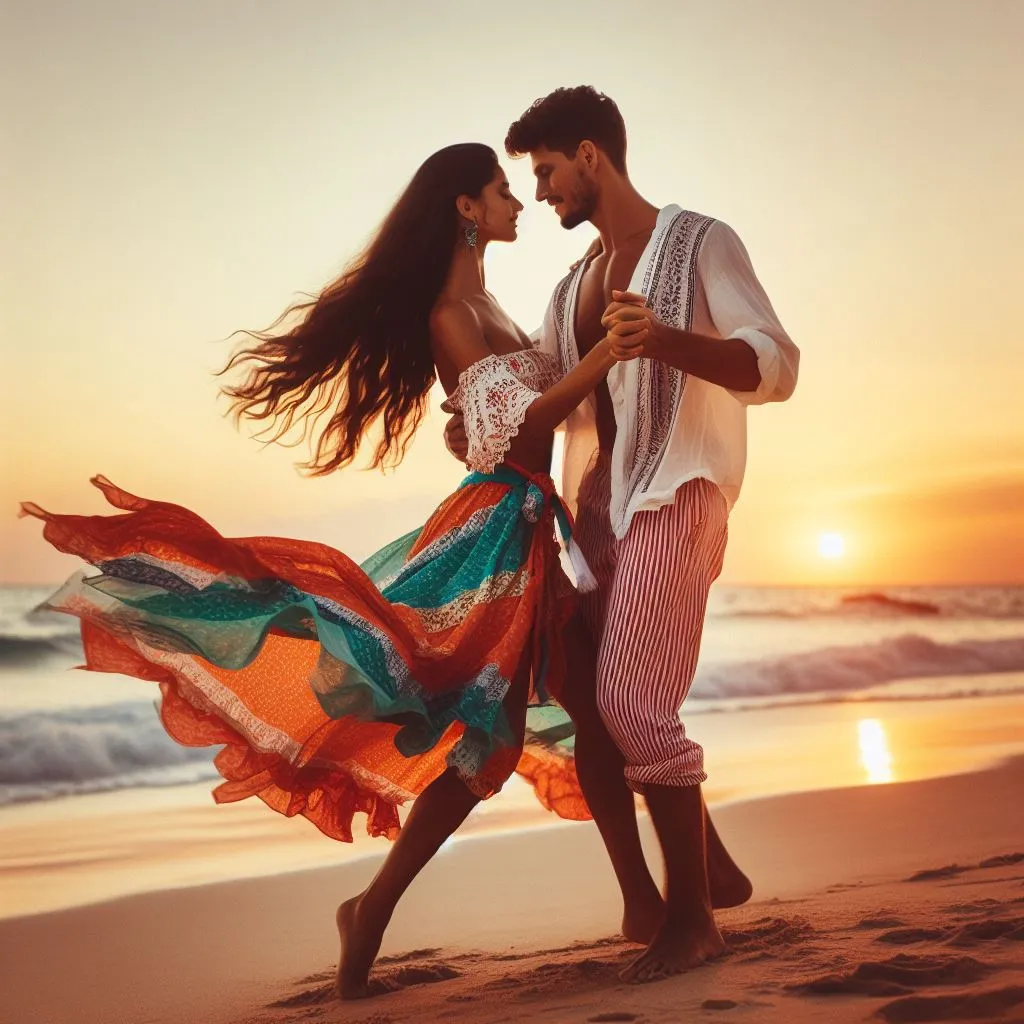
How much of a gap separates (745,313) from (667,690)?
29.5 inches

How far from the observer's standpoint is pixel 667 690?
2617 millimetres

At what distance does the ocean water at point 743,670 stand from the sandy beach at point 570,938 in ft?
7.32

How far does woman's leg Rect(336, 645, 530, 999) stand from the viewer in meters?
2.61

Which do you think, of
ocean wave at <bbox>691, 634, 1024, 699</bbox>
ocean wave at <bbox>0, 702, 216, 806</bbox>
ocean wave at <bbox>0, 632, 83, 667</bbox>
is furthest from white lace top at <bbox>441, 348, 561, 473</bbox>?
ocean wave at <bbox>0, 632, 83, 667</bbox>

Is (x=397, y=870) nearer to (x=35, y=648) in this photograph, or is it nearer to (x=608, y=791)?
(x=608, y=791)

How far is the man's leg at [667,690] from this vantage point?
8.44 feet

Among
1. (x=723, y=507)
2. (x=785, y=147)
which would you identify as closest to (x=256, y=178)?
(x=785, y=147)

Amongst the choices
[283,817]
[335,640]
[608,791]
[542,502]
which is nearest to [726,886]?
[608,791]

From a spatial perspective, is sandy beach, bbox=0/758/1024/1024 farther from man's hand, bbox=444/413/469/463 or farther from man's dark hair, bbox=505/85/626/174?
man's dark hair, bbox=505/85/626/174

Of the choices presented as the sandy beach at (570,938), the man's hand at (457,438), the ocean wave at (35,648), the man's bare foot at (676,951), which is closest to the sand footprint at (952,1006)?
the sandy beach at (570,938)

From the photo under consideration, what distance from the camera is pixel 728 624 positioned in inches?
510

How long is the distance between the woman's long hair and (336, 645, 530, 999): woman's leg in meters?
0.80

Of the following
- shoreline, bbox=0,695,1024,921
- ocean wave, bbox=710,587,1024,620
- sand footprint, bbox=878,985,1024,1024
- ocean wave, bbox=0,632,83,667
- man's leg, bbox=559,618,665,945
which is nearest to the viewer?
sand footprint, bbox=878,985,1024,1024

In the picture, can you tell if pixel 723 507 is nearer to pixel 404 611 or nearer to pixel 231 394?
pixel 404 611
